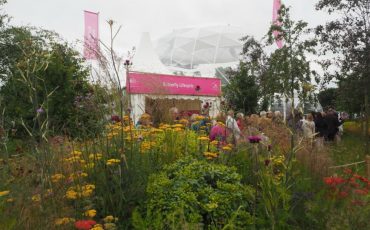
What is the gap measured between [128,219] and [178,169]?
2.19ft

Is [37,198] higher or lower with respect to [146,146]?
lower

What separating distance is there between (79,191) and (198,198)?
1.07 m

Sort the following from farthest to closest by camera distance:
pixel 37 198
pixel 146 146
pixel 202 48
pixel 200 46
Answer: pixel 200 46, pixel 202 48, pixel 146 146, pixel 37 198

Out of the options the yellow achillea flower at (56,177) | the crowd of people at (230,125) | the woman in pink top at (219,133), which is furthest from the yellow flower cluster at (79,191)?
the woman in pink top at (219,133)

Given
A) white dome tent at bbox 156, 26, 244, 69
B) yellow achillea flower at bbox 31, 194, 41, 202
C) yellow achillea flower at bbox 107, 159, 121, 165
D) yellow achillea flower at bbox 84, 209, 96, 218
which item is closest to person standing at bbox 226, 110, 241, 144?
yellow achillea flower at bbox 107, 159, 121, 165

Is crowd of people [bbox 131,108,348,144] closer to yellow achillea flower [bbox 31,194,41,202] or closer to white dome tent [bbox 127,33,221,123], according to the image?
white dome tent [bbox 127,33,221,123]

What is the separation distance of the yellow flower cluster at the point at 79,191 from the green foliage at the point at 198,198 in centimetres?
51

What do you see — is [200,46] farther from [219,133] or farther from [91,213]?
[91,213]

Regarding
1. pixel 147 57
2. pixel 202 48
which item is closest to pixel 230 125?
pixel 147 57

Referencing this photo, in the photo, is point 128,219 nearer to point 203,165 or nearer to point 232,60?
point 203,165

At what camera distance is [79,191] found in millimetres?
3594

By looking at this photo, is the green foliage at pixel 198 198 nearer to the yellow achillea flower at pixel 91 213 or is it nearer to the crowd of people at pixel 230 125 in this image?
the yellow achillea flower at pixel 91 213

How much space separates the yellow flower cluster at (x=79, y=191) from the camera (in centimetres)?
337

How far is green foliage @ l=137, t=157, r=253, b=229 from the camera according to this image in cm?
331
